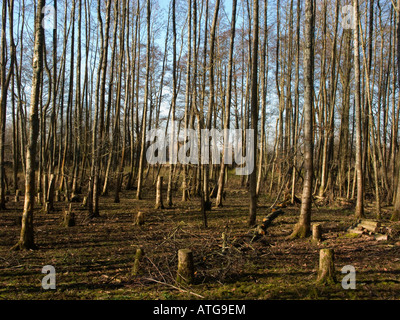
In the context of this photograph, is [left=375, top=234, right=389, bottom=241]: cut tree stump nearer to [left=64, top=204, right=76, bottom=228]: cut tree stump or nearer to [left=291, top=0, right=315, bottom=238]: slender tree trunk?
[left=291, top=0, right=315, bottom=238]: slender tree trunk

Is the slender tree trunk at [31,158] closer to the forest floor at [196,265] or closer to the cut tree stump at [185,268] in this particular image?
the forest floor at [196,265]

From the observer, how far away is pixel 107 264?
18.4ft

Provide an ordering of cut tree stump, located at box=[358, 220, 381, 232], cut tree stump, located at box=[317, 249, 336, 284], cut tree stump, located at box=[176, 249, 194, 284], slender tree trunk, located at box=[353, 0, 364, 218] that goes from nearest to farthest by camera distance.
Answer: cut tree stump, located at box=[317, 249, 336, 284] → cut tree stump, located at box=[176, 249, 194, 284] → cut tree stump, located at box=[358, 220, 381, 232] → slender tree trunk, located at box=[353, 0, 364, 218]

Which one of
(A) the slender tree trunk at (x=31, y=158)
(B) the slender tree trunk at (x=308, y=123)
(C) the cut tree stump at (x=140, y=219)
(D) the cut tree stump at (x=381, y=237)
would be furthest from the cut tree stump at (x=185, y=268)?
(C) the cut tree stump at (x=140, y=219)

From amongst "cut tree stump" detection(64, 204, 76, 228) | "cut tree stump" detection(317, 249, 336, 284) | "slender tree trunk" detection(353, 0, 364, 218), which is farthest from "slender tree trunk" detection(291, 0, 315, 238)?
"cut tree stump" detection(64, 204, 76, 228)

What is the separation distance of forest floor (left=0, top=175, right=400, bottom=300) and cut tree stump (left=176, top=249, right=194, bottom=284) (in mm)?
111

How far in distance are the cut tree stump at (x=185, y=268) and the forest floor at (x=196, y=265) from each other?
0.11 m

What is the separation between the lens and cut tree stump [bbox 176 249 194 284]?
4555mm

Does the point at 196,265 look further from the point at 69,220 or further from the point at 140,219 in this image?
the point at 69,220

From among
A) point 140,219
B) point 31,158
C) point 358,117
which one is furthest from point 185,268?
point 358,117

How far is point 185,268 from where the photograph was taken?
4578 mm
